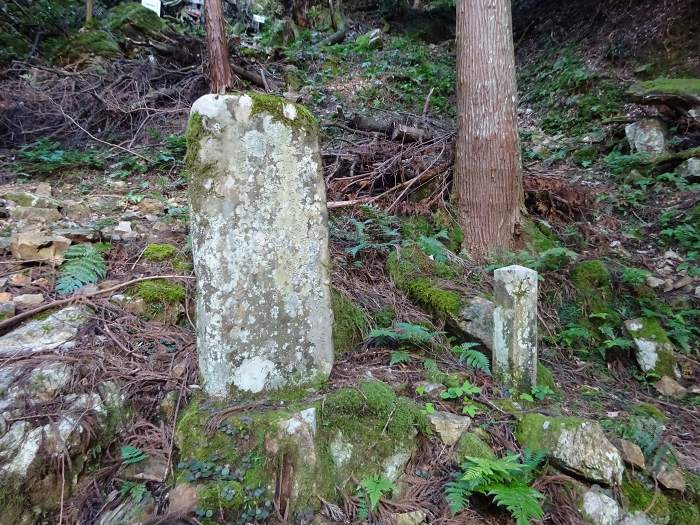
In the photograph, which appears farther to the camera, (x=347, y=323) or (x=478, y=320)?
(x=478, y=320)

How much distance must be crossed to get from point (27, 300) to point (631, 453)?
4.30 m

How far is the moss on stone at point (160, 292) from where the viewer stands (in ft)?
10.4

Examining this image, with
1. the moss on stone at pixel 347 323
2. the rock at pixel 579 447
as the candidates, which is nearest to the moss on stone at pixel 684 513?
the rock at pixel 579 447

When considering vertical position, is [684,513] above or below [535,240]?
below

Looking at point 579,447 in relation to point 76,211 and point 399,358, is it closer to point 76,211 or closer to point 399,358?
point 399,358

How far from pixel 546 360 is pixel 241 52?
379 inches

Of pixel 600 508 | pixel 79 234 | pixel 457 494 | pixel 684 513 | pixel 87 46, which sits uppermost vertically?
pixel 87 46

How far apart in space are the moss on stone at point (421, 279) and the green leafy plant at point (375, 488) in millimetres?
1706

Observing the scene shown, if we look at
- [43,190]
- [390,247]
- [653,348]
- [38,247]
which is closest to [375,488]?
[390,247]

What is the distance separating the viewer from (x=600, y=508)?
2.26m

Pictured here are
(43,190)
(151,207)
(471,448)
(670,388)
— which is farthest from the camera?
(43,190)

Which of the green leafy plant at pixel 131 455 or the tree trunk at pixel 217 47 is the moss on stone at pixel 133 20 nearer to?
the tree trunk at pixel 217 47

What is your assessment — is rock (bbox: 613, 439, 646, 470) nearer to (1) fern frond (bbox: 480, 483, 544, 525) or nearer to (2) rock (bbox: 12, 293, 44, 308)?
(1) fern frond (bbox: 480, 483, 544, 525)

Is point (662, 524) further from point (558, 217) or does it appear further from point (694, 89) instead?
point (694, 89)
